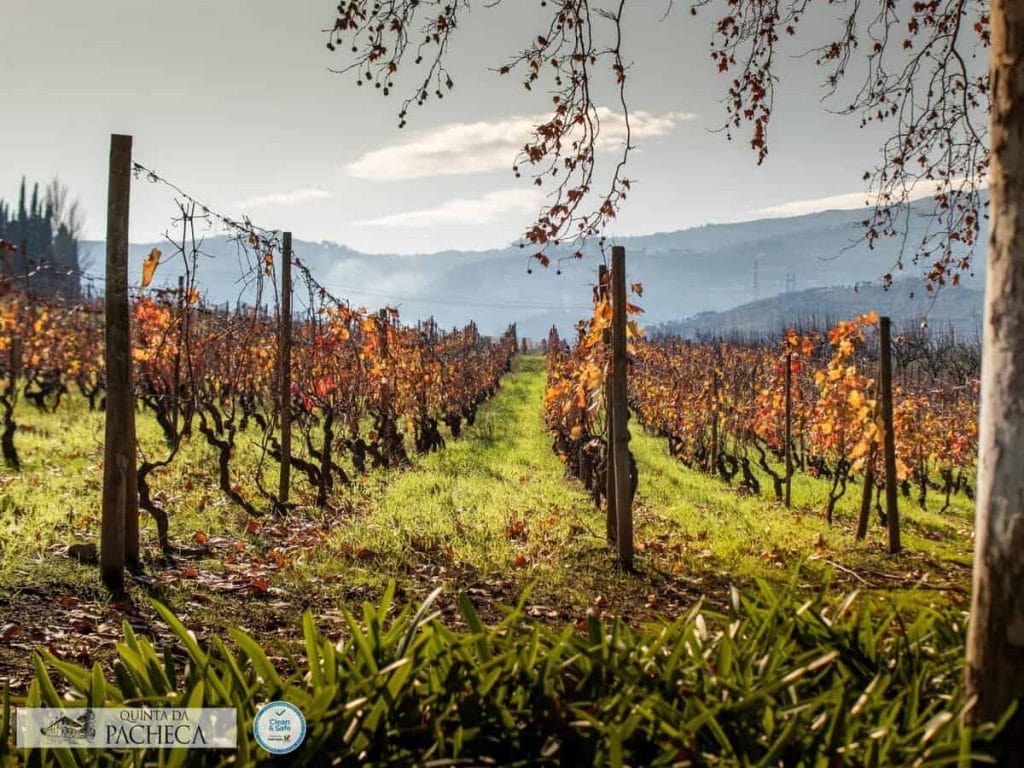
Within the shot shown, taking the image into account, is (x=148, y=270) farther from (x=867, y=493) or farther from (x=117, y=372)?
(x=867, y=493)

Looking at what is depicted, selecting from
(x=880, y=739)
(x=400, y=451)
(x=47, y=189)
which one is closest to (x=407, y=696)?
(x=880, y=739)

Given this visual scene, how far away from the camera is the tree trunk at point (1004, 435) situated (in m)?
2.19

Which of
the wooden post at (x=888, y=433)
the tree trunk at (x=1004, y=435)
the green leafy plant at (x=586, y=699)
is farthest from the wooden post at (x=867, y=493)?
the tree trunk at (x=1004, y=435)

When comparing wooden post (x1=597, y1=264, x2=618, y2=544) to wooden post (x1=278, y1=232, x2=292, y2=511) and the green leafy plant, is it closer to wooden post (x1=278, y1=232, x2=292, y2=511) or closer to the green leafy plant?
wooden post (x1=278, y1=232, x2=292, y2=511)

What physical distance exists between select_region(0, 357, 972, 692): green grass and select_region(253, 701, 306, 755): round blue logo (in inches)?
71.8

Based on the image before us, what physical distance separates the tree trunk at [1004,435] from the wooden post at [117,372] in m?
5.00

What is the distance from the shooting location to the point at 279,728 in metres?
2.21

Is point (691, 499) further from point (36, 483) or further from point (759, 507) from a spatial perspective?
point (36, 483)

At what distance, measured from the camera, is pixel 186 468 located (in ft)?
38.4

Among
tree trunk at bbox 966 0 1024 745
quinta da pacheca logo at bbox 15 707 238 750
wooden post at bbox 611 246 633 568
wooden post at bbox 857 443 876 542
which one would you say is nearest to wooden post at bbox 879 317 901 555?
wooden post at bbox 857 443 876 542

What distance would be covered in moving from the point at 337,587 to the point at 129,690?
3736 mm

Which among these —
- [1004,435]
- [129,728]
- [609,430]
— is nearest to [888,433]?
[609,430]

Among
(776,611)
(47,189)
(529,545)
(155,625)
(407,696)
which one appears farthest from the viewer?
(47,189)

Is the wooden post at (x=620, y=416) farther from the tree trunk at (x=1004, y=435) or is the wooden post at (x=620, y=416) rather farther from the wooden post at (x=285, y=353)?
the tree trunk at (x=1004, y=435)
